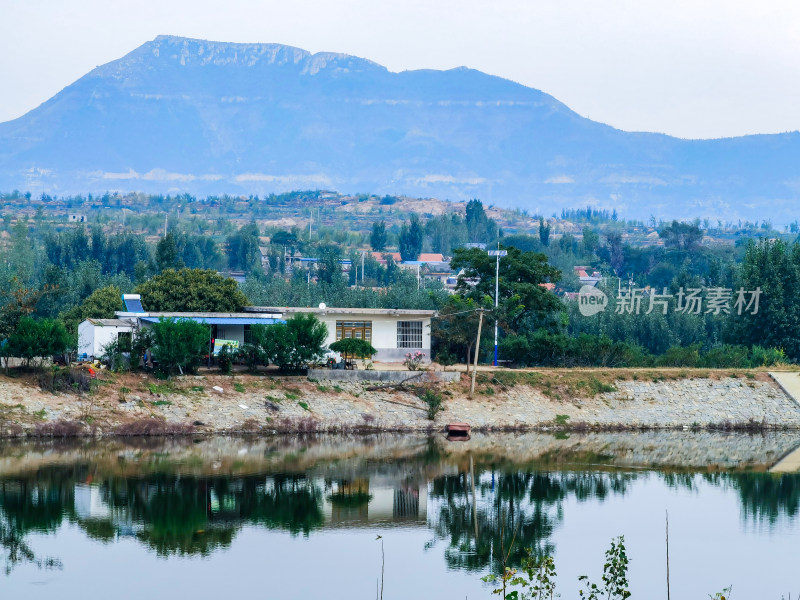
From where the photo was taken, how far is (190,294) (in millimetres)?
50281

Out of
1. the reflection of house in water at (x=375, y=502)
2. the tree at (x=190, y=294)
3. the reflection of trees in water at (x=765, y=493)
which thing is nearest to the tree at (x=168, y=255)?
the tree at (x=190, y=294)

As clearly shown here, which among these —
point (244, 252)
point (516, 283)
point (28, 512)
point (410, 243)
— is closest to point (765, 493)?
point (28, 512)

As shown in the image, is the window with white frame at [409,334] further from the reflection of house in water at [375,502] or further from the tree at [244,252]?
the tree at [244,252]

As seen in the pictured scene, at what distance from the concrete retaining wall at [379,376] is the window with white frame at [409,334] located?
11.8 ft

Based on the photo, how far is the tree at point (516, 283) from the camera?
52.7 metres

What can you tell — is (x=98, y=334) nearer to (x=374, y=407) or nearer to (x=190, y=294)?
(x=190, y=294)

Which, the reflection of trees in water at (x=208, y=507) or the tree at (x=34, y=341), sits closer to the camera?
the reflection of trees in water at (x=208, y=507)

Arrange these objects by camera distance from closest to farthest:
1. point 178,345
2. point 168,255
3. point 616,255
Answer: point 178,345 < point 168,255 < point 616,255

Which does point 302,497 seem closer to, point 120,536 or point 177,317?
point 120,536

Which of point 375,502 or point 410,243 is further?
point 410,243

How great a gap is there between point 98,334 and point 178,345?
348 cm

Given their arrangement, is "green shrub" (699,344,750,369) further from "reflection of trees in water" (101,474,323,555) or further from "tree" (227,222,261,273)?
"tree" (227,222,261,273)

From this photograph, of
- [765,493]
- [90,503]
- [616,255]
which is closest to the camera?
[90,503]

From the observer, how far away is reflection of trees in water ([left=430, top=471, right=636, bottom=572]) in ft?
89.5
